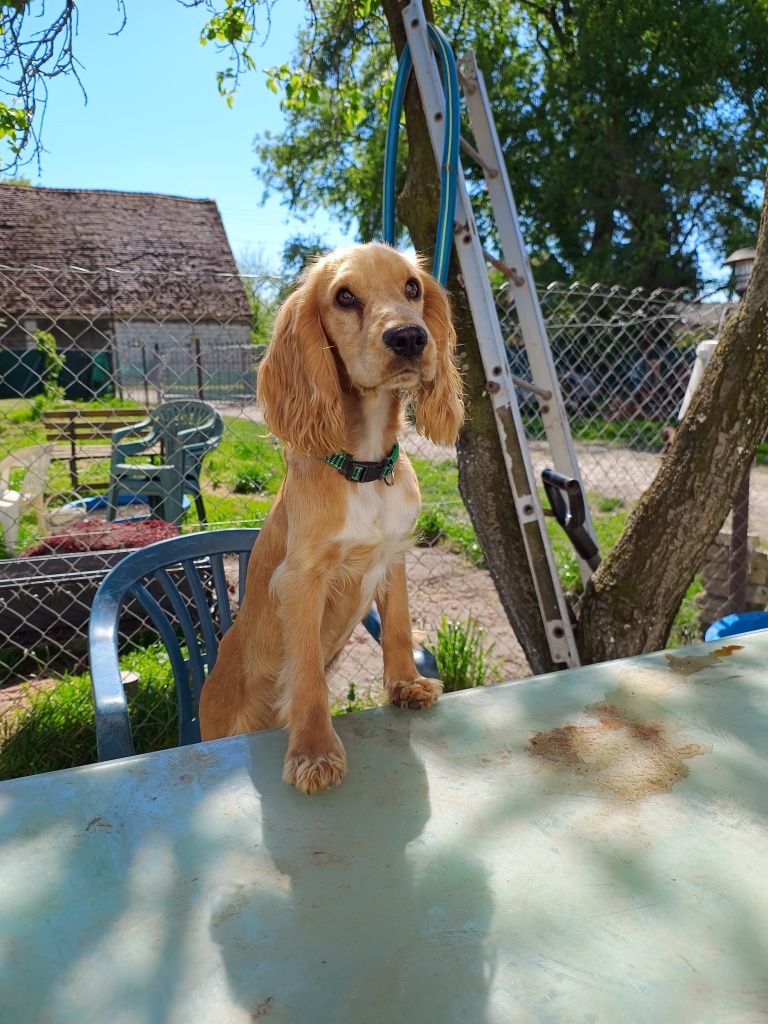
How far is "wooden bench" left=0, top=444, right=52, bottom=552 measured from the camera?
4.93 meters

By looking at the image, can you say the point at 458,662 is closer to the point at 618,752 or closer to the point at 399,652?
the point at 399,652

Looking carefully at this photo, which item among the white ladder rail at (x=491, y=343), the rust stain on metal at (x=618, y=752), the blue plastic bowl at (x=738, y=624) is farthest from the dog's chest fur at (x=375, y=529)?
the blue plastic bowl at (x=738, y=624)

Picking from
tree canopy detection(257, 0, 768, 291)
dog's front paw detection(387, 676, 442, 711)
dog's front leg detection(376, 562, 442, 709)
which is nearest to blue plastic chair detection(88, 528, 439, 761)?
dog's front leg detection(376, 562, 442, 709)

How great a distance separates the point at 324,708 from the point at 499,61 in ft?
60.0

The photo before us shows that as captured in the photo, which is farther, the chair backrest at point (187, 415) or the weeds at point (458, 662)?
the chair backrest at point (187, 415)

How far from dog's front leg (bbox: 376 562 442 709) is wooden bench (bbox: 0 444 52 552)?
134 inches

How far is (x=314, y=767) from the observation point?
4.19 feet

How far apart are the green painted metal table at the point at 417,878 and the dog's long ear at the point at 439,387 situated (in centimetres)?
72

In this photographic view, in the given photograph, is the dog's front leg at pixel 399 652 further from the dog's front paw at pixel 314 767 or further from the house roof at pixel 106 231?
the house roof at pixel 106 231

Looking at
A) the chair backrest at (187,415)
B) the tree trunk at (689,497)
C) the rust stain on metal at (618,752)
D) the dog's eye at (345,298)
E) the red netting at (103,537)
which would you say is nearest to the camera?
the rust stain on metal at (618,752)

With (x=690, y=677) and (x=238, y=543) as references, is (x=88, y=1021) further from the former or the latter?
(x=238, y=543)

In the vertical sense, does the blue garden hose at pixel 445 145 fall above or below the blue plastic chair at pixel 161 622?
above

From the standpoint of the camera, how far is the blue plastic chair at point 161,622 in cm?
163

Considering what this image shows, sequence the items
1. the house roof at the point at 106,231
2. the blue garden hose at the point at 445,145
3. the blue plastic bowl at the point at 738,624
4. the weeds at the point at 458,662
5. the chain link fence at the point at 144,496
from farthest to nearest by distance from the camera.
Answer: the house roof at the point at 106,231 → the chain link fence at the point at 144,496 → the weeds at the point at 458,662 → the blue plastic bowl at the point at 738,624 → the blue garden hose at the point at 445,145
